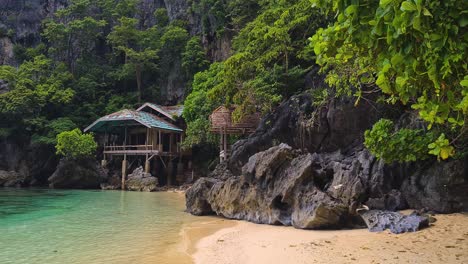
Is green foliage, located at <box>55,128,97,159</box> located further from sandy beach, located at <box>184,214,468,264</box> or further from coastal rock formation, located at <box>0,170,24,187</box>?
sandy beach, located at <box>184,214,468,264</box>

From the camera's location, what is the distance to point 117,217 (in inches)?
459

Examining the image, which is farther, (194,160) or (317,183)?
(194,160)

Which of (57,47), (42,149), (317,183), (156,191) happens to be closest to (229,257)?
(317,183)

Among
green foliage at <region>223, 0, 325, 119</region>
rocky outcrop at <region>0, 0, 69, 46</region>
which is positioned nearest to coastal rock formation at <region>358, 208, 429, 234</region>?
green foliage at <region>223, 0, 325, 119</region>

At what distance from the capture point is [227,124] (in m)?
19.6

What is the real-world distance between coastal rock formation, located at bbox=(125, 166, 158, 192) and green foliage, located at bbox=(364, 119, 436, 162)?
17.2m

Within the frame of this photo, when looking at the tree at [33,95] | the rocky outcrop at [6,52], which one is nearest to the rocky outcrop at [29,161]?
the tree at [33,95]

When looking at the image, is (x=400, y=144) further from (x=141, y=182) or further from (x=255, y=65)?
(x=141, y=182)

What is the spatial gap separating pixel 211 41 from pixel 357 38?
27872 millimetres

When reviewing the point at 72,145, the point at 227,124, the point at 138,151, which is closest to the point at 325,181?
the point at 227,124

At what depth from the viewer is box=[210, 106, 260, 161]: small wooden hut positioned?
1950 centimetres

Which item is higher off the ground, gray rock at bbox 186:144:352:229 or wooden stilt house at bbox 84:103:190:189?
wooden stilt house at bbox 84:103:190:189

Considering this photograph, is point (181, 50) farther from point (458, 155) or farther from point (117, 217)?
point (458, 155)

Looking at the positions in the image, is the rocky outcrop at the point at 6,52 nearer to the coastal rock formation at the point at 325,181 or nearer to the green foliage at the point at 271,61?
the green foliage at the point at 271,61
